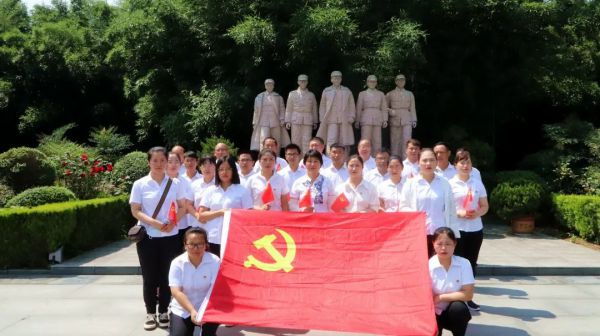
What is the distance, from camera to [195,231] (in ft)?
13.9

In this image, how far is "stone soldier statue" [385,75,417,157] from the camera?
11.2 m

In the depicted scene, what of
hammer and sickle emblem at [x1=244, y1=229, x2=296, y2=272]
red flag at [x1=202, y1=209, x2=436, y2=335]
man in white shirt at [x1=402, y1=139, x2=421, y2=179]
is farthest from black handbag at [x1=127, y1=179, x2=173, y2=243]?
man in white shirt at [x1=402, y1=139, x2=421, y2=179]

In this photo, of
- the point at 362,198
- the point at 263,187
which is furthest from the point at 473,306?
the point at 263,187

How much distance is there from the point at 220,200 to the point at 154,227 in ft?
2.11

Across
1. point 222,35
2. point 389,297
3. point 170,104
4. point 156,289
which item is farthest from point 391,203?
point 170,104

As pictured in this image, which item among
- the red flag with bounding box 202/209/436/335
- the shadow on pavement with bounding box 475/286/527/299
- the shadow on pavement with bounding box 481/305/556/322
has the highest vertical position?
the red flag with bounding box 202/209/436/335

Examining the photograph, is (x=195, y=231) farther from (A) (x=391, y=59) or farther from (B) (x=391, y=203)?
(A) (x=391, y=59)

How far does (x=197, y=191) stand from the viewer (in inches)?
222

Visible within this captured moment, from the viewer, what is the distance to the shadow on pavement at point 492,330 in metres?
5.00

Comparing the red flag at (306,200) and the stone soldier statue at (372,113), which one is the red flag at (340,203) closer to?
the red flag at (306,200)

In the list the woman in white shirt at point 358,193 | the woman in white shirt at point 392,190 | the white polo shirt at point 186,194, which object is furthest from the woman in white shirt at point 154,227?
the woman in white shirt at point 392,190

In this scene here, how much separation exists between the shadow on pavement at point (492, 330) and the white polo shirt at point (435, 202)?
0.94 m

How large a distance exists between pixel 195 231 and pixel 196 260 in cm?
23

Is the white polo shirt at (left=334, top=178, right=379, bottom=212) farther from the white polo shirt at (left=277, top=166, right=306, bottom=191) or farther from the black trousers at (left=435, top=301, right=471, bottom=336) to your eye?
the black trousers at (left=435, top=301, right=471, bottom=336)
